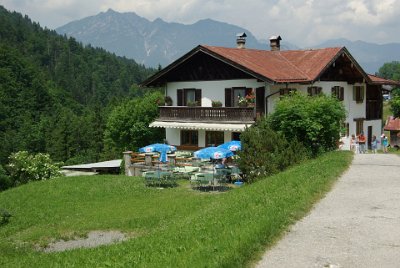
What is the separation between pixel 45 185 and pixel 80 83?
134 m

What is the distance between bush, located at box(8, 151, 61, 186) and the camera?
35.4m

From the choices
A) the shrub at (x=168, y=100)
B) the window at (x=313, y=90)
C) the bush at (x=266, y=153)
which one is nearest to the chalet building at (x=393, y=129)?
the window at (x=313, y=90)

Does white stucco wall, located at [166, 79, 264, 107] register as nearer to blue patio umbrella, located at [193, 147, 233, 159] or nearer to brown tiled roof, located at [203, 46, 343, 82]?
brown tiled roof, located at [203, 46, 343, 82]

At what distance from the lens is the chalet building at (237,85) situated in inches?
1157

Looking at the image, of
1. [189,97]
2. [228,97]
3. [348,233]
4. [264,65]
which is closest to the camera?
[348,233]

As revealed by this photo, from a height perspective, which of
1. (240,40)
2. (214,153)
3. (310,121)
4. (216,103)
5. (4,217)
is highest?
(240,40)

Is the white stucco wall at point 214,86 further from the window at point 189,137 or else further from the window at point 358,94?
the window at point 358,94

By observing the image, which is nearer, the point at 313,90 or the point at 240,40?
the point at 313,90

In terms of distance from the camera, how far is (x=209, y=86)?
3203cm

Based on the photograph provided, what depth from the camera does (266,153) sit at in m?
21.5

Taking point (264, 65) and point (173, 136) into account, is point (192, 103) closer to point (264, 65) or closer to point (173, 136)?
point (173, 136)

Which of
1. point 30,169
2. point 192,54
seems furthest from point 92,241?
point 30,169

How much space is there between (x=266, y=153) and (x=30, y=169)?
20.1 metres

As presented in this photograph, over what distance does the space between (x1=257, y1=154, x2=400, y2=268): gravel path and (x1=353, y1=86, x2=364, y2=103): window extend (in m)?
22.0
